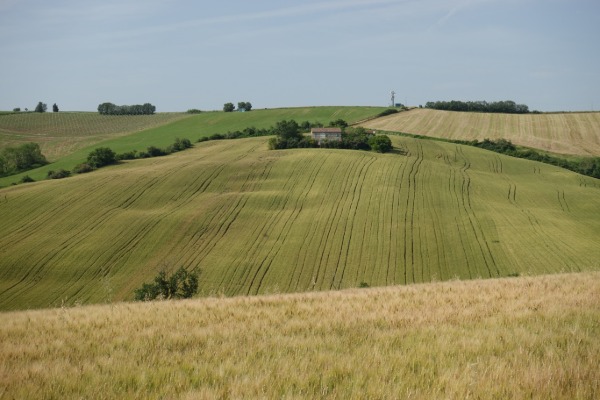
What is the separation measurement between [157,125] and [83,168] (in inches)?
2592

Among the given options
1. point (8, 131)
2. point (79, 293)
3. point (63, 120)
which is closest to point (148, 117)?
point (63, 120)

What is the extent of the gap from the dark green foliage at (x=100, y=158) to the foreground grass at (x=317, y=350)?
8761 cm

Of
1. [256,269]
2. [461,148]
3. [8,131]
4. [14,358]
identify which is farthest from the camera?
[8,131]

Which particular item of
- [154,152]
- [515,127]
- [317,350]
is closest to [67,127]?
[154,152]

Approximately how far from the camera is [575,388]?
5.14 meters

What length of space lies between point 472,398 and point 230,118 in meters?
149

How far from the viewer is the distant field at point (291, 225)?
45.5m

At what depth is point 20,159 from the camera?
4048 inches

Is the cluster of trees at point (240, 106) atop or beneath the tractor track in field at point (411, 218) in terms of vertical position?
atop

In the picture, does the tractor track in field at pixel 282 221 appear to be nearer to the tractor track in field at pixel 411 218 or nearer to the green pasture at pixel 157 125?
the tractor track in field at pixel 411 218

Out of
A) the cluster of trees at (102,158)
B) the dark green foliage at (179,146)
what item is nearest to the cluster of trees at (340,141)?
the dark green foliage at (179,146)

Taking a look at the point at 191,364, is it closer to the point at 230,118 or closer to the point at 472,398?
the point at 472,398

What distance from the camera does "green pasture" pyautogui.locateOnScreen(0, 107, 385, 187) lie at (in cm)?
12431

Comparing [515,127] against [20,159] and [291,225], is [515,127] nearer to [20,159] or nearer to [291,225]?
[291,225]
